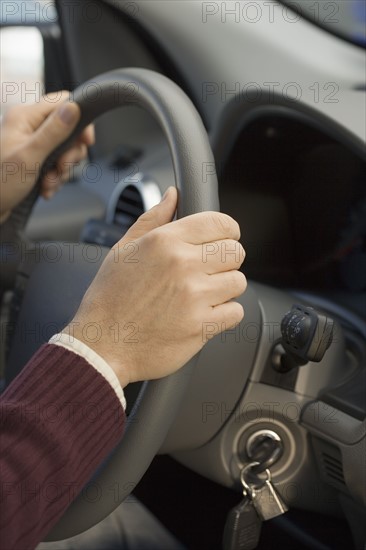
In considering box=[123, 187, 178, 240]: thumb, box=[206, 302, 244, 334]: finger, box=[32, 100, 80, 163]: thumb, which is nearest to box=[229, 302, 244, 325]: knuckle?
box=[206, 302, 244, 334]: finger

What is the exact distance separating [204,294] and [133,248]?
0.24 ft

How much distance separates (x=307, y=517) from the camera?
1.04 meters

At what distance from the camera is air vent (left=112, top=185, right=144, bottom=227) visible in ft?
4.42

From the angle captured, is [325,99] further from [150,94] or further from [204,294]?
[204,294]

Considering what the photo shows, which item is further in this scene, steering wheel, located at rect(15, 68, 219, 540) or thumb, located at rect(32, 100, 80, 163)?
thumb, located at rect(32, 100, 80, 163)

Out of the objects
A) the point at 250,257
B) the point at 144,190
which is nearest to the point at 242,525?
the point at 250,257

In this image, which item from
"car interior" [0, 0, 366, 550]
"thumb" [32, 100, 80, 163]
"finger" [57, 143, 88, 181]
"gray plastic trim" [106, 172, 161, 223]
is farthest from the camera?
"gray plastic trim" [106, 172, 161, 223]

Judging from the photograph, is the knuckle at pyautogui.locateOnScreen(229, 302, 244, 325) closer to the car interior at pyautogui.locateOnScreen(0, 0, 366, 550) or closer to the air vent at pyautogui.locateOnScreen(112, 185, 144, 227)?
the car interior at pyautogui.locateOnScreen(0, 0, 366, 550)

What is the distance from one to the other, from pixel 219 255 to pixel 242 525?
37 cm

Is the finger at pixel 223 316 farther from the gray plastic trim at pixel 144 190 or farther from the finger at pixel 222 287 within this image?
the gray plastic trim at pixel 144 190

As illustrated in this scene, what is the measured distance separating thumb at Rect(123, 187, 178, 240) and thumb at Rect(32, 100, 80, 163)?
0.33 m

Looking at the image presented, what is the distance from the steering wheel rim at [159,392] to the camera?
685mm

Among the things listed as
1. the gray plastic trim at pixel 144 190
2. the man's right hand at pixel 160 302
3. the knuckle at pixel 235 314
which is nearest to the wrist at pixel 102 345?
the man's right hand at pixel 160 302

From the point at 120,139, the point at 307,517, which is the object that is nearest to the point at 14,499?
the point at 307,517
